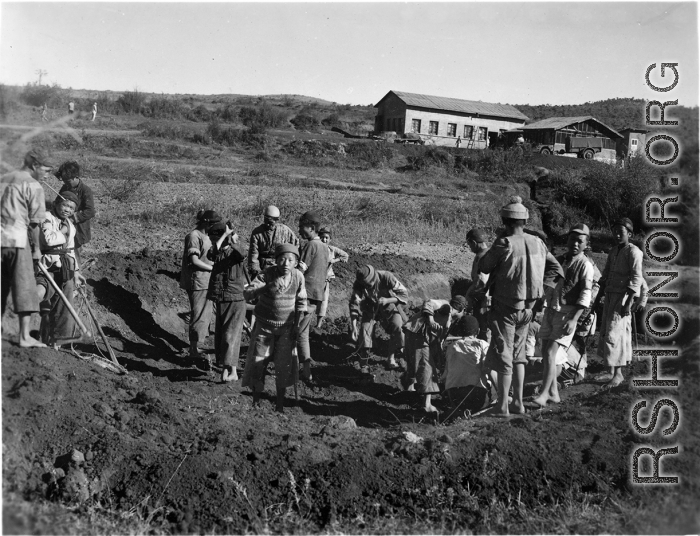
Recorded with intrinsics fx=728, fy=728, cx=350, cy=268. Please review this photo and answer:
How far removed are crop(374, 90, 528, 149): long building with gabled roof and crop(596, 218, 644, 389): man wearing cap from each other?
36275 millimetres

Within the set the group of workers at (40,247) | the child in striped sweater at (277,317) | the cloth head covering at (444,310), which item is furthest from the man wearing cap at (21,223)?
the cloth head covering at (444,310)

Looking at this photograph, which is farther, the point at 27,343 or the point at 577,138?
the point at 577,138

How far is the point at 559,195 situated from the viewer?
22219mm

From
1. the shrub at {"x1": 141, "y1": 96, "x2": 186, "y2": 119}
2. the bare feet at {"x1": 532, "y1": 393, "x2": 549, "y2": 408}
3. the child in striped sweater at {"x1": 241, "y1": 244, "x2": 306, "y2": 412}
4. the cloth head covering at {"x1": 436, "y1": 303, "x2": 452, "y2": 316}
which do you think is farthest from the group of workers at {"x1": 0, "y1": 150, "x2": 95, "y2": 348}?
the shrub at {"x1": 141, "y1": 96, "x2": 186, "y2": 119}

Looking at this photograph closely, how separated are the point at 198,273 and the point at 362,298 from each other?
192 cm

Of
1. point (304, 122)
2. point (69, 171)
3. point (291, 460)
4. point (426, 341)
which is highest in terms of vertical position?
point (304, 122)

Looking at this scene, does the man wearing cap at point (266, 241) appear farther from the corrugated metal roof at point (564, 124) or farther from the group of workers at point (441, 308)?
the corrugated metal roof at point (564, 124)

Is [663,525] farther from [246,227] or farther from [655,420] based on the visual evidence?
[246,227]

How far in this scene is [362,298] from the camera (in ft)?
27.9

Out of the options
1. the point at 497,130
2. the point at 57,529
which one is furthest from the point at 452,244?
the point at 497,130

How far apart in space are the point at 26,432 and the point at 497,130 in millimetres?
44571

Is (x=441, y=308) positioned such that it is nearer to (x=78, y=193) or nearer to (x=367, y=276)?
(x=367, y=276)

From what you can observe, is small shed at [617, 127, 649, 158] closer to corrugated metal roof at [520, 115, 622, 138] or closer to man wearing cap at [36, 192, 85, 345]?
corrugated metal roof at [520, 115, 622, 138]

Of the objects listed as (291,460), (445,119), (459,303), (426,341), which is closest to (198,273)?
(426,341)
